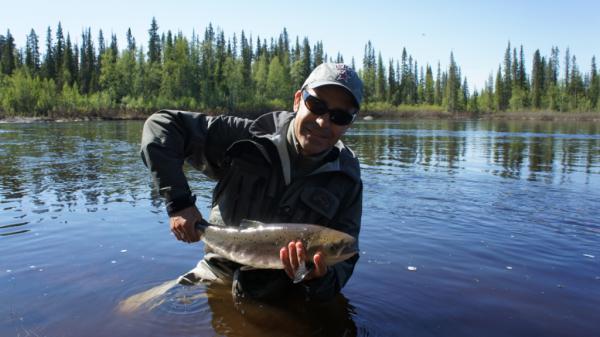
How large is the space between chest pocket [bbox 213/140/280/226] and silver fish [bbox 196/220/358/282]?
371 millimetres

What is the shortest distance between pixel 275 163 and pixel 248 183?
30 centimetres

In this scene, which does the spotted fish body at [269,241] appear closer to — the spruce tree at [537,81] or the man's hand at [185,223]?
the man's hand at [185,223]

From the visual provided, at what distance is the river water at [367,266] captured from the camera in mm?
4797

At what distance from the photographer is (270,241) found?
371 cm

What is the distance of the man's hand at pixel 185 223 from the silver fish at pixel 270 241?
72mm

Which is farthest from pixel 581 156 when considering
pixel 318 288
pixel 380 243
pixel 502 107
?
pixel 502 107

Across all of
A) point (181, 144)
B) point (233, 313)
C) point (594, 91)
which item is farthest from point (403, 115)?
point (181, 144)

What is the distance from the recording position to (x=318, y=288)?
4.05m

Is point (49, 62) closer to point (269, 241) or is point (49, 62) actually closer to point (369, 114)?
point (369, 114)

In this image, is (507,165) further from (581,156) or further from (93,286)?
(93,286)

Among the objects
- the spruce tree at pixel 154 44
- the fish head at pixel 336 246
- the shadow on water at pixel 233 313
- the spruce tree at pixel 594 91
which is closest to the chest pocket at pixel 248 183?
the fish head at pixel 336 246

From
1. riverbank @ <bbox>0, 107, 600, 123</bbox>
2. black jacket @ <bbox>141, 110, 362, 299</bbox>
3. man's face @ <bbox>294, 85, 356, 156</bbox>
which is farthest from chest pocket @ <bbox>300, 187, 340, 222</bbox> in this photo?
riverbank @ <bbox>0, 107, 600, 123</bbox>

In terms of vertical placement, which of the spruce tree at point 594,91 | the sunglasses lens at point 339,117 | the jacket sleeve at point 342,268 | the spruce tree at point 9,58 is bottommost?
the jacket sleeve at point 342,268

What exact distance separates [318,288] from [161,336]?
1.55m
